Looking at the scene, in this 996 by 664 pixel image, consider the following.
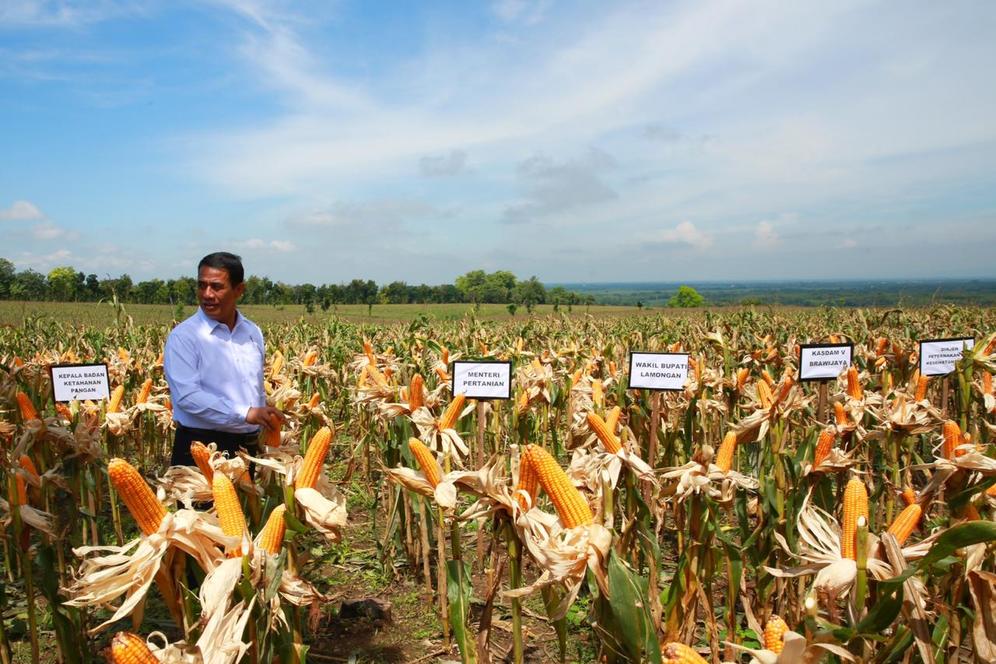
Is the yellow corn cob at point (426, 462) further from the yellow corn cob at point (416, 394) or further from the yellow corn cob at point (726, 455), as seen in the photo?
the yellow corn cob at point (416, 394)

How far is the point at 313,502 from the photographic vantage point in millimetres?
2143

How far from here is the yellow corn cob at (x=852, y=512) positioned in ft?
6.49

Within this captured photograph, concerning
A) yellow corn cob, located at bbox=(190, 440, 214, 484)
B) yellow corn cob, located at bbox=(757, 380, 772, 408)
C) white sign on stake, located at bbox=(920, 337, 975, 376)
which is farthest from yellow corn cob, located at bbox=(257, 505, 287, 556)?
white sign on stake, located at bbox=(920, 337, 975, 376)

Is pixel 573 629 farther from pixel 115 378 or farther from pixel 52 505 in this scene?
pixel 115 378

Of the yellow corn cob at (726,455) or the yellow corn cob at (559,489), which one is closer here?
the yellow corn cob at (559,489)

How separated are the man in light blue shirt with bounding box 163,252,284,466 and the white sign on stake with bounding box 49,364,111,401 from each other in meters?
1.34

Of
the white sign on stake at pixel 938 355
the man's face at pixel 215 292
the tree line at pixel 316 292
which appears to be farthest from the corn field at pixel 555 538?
the tree line at pixel 316 292

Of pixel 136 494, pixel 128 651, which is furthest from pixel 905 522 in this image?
pixel 136 494

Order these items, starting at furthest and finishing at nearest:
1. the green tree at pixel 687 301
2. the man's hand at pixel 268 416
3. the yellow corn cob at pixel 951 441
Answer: the green tree at pixel 687 301, the man's hand at pixel 268 416, the yellow corn cob at pixel 951 441

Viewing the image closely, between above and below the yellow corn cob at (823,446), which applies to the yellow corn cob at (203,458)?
above

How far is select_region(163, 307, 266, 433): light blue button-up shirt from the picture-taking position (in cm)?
369

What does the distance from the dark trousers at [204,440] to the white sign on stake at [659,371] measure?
8.93ft

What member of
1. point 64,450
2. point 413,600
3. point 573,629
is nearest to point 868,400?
point 573,629

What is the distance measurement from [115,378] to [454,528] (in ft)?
21.9
